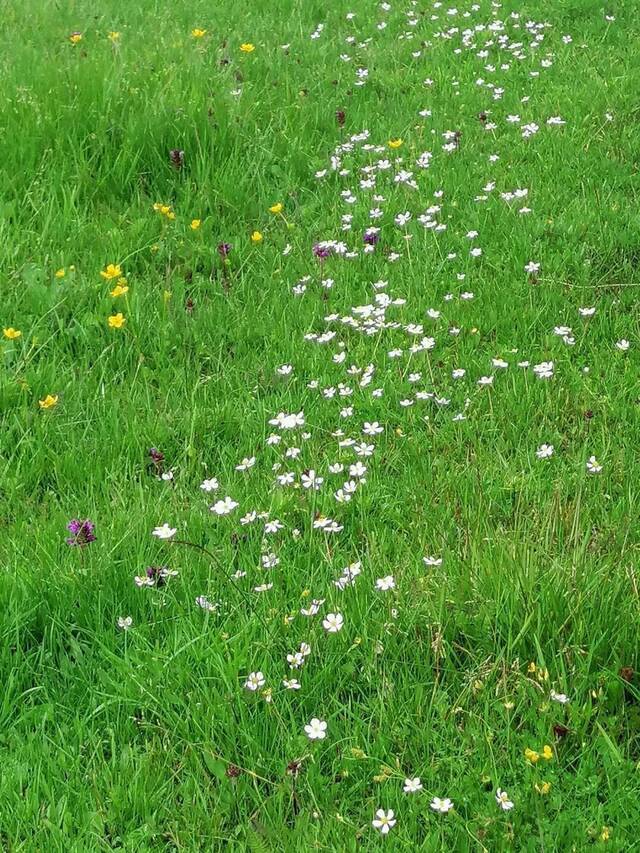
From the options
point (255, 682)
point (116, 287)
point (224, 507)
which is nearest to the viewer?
point (255, 682)

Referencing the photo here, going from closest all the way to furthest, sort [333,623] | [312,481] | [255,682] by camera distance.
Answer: [255,682] → [333,623] → [312,481]

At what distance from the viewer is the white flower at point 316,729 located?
224 cm

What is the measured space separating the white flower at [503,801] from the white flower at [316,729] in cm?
45

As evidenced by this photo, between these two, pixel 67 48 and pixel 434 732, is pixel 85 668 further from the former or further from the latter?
pixel 67 48

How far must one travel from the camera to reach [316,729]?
7.47 feet

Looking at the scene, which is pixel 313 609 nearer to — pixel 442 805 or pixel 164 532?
Result: pixel 164 532

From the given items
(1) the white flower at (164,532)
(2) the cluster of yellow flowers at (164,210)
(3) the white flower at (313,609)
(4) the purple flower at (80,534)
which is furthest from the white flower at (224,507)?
(2) the cluster of yellow flowers at (164,210)

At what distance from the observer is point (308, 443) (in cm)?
355

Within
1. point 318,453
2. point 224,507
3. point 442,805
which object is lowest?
point 318,453

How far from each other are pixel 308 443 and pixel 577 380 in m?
1.20

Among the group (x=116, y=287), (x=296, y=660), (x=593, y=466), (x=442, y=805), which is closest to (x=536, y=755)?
(x=442, y=805)

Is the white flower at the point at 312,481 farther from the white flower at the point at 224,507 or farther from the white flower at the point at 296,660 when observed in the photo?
the white flower at the point at 296,660

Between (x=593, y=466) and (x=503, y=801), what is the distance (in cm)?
144

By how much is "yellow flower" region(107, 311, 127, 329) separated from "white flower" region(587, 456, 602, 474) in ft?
7.58
